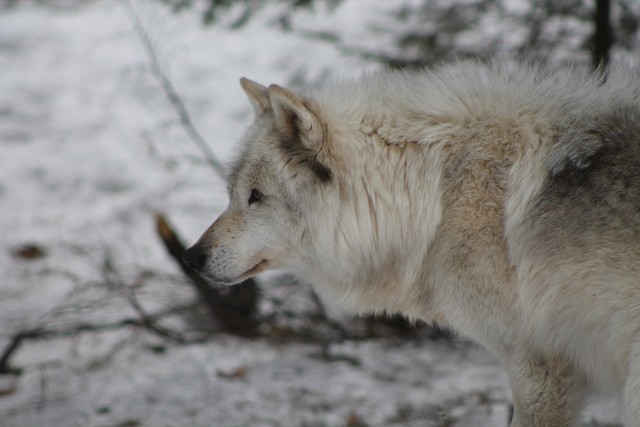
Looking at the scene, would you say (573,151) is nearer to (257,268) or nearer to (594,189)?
(594,189)

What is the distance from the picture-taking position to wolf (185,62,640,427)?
279 cm

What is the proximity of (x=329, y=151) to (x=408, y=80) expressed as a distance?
0.59m

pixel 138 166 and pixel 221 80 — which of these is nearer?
pixel 138 166

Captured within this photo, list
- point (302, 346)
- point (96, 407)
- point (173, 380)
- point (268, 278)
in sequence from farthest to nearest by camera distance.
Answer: point (268, 278), point (302, 346), point (173, 380), point (96, 407)

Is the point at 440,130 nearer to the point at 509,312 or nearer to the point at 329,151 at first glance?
the point at 329,151

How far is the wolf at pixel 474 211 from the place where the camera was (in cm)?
279

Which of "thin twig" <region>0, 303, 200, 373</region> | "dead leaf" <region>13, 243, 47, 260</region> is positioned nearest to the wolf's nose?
"thin twig" <region>0, 303, 200, 373</region>

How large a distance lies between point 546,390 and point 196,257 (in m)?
1.79

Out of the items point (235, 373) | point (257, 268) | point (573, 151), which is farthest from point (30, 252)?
point (573, 151)

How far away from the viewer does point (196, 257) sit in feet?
11.6

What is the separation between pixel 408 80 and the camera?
3.53 meters

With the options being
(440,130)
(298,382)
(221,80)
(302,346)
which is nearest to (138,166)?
(221,80)

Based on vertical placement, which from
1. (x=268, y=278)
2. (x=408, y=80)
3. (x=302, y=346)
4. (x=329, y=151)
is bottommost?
(x=302, y=346)

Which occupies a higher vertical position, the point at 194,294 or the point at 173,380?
the point at 194,294
